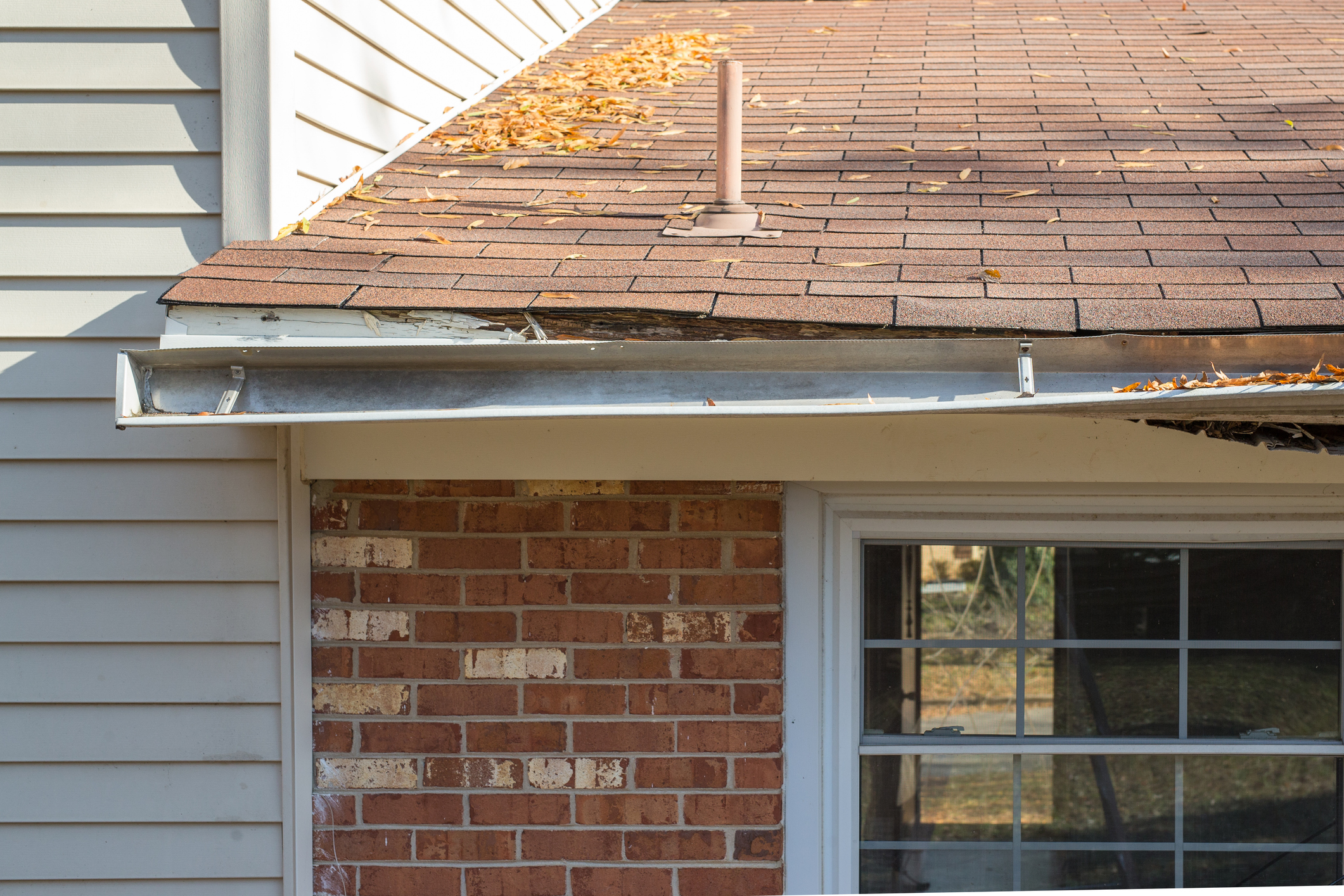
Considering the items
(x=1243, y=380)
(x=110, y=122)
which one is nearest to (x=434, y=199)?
(x=110, y=122)

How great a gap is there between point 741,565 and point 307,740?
1.25m

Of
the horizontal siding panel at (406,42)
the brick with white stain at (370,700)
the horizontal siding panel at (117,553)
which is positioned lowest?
the brick with white stain at (370,700)

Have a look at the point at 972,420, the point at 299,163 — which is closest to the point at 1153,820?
the point at 972,420

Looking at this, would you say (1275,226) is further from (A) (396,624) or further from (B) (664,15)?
(B) (664,15)

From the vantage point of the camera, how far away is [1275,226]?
8.57 ft

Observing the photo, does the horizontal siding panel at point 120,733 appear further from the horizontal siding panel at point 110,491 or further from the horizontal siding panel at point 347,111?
the horizontal siding panel at point 347,111

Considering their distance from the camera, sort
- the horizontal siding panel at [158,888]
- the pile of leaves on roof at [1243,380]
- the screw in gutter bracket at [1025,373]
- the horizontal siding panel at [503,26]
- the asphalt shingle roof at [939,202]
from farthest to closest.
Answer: the horizontal siding panel at [503,26]
the horizontal siding panel at [158,888]
the asphalt shingle roof at [939,202]
the screw in gutter bracket at [1025,373]
the pile of leaves on roof at [1243,380]

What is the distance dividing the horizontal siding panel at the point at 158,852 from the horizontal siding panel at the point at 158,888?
0.02 m

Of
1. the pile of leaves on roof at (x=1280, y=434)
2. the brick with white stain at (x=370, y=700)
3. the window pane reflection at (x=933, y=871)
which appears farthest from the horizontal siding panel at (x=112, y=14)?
the window pane reflection at (x=933, y=871)

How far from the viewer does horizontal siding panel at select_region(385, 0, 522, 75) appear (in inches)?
133

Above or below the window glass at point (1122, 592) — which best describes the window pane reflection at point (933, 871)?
below

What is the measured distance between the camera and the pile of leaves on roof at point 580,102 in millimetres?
3361

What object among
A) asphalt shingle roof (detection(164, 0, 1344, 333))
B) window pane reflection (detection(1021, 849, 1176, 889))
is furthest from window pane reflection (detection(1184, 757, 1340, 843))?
asphalt shingle roof (detection(164, 0, 1344, 333))

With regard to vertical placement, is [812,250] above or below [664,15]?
below
